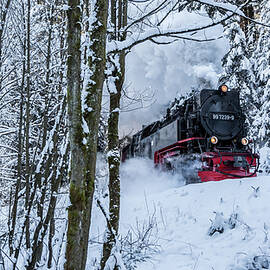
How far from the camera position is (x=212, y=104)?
28.8ft

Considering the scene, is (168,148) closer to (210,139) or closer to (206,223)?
(210,139)

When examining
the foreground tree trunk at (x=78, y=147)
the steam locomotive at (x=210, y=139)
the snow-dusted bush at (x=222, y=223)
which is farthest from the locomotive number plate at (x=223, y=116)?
the foreground tree trunk at (x=78, y=147)

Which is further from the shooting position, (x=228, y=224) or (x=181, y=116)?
(x=181, y=116)

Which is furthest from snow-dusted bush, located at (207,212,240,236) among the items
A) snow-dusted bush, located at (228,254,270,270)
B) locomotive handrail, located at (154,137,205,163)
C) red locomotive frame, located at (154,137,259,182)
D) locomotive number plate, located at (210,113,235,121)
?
locomotive number plate, located at (210,113,235,121)

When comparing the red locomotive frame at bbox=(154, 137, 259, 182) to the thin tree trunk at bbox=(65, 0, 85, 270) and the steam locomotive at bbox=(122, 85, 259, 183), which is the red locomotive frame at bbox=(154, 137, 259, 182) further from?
the thin tree trunk at bbox=(65, 0, 85, 270)

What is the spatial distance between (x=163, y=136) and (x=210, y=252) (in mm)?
6621

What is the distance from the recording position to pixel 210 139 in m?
8.21

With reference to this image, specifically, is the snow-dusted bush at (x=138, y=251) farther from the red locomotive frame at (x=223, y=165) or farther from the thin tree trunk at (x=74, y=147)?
the red locomotive frame at (x=223, y=165)

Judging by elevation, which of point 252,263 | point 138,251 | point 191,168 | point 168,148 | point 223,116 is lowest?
point 138,251

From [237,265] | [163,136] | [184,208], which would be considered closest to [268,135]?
[163,136]

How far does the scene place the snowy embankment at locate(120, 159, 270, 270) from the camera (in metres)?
3.93

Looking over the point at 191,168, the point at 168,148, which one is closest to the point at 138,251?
the point at 191,168

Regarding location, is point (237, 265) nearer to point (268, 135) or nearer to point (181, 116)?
point (181, 116)

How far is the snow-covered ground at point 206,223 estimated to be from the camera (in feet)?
12.9
